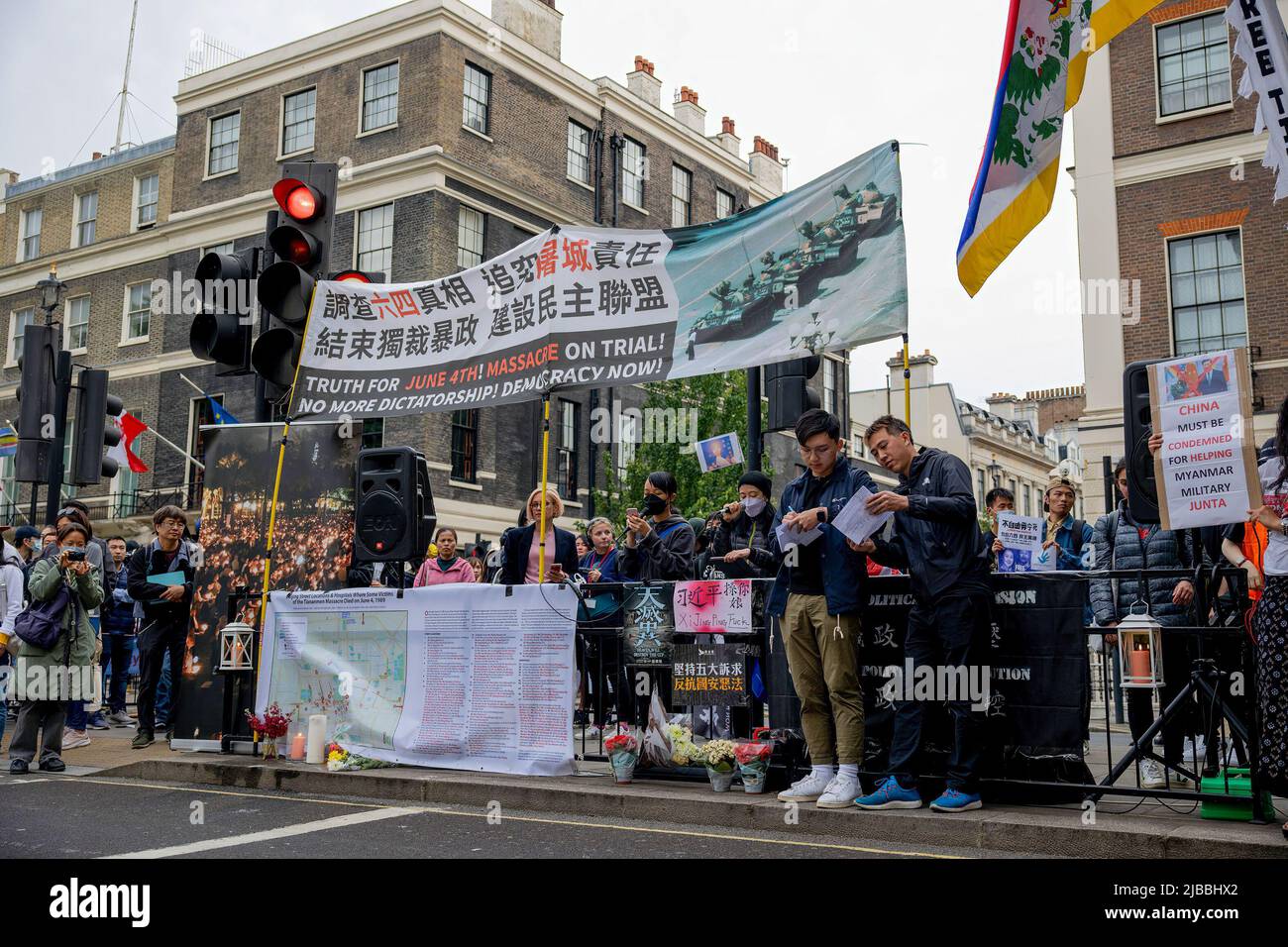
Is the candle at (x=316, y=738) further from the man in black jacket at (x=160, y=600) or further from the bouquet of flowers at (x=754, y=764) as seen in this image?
the bouquet of flowers at (x=754, y=764)

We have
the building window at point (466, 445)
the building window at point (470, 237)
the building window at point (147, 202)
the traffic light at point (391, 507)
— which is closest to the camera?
the traffic light at point (391, 507)

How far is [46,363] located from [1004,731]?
10023mm

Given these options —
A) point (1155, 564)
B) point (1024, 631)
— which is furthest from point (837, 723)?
point (1155, 564)

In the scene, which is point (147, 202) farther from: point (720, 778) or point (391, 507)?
point (720, 778)

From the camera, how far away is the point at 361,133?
99.2 ft

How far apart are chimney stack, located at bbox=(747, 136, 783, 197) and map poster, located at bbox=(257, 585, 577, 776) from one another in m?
33.7

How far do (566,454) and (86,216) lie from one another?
18.4 meters

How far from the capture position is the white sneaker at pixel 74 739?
10906mm

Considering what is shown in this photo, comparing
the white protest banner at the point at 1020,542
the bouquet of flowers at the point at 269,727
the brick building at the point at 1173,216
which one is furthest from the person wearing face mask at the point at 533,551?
the brick building at the point at 1173,216

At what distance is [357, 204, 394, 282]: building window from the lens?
96.4 feet

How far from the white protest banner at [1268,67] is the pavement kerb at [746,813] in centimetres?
317

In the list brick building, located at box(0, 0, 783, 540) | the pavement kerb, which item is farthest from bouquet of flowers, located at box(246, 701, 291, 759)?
brick building, located at box(0, 0, 783, 540)

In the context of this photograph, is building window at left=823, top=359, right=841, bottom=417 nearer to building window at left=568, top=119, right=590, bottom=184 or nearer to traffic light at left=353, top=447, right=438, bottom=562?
building window at left=568, top=119, right=590, bottom=184
